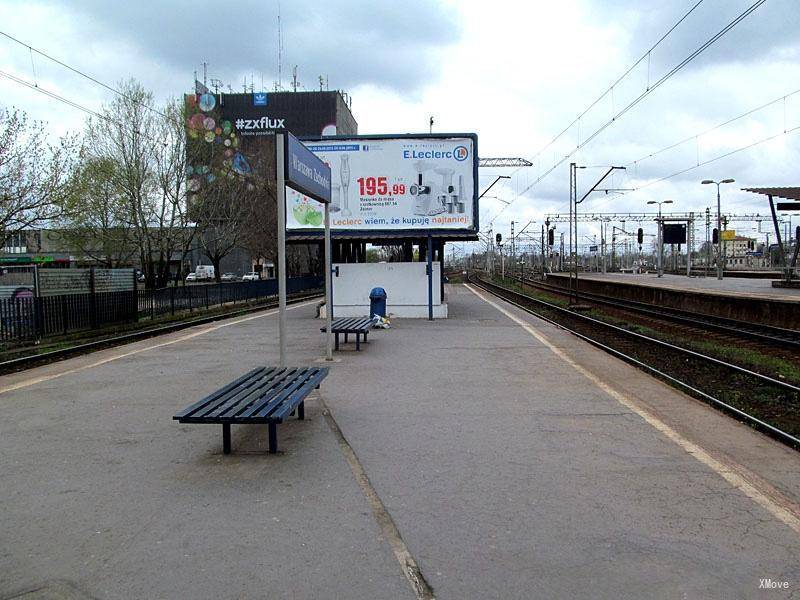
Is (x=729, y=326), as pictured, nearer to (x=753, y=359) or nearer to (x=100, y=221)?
(x=753, y=359)

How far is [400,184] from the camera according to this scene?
2042 cm

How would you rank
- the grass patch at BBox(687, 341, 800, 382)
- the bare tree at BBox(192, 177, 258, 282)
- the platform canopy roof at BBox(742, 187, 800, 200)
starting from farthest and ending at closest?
the bare tree at BBox(192, 177, 258, 282) < the platform canopy roof at BBox(742, 187, 800, 200) < the grass patch at BBox(687, 341, 800, 382)

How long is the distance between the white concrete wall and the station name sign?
34.6ft

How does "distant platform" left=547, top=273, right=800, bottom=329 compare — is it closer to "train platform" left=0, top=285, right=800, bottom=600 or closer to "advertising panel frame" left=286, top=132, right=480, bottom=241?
"advertising panel frame" left=286, top=132, right=480, bottom=241

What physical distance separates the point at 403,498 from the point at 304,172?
5319mm

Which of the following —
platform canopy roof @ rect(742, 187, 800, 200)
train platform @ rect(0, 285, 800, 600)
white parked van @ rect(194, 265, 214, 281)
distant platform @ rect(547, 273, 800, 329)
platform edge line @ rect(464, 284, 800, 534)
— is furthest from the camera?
white parked van @ rect(194, 265, 214, 281)

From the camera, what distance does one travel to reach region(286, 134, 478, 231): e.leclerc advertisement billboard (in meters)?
20.3

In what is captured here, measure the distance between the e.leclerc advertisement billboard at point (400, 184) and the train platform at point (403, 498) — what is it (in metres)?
12.3

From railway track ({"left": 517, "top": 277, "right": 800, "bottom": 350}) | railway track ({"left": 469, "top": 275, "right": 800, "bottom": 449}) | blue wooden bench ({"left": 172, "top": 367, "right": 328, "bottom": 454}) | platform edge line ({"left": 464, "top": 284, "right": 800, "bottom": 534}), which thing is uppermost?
blue wooden bench ({"left": 172, "top": 367, "right": 328, "bottom": 454})

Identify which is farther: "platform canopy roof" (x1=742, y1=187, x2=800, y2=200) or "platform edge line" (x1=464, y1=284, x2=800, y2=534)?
"platform canopy roof" (x1=742, y1=187, x2=800, y2=200)

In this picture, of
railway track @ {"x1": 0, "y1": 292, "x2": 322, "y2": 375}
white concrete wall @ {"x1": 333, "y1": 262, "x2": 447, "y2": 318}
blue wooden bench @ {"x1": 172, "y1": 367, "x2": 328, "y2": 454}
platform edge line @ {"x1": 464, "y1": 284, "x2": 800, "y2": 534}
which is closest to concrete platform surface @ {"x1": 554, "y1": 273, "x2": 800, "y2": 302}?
white concrete wall @ {"x1": 333, "y1": 262, "x2": 447, "y2": 318}

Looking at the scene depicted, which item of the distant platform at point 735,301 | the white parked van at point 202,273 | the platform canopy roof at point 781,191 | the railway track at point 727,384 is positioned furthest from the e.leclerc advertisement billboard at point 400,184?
the white parked van at point 202,273

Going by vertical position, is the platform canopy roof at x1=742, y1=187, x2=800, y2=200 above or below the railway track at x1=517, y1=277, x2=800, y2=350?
above

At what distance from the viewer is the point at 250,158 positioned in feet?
177
